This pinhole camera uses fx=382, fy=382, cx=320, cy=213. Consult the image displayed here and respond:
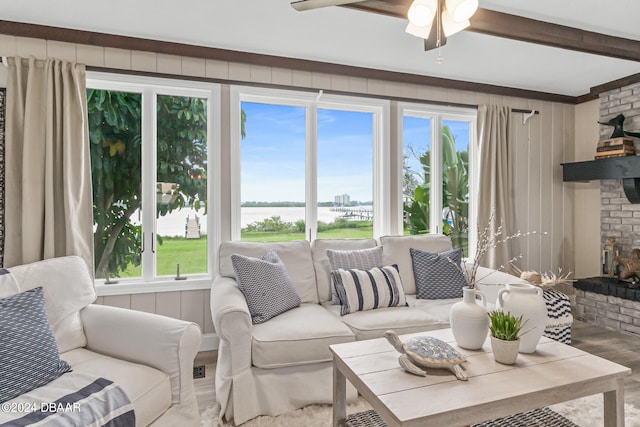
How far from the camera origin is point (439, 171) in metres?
3.98

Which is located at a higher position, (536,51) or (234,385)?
(536,51)

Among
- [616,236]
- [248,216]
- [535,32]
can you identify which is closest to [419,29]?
[535,32]

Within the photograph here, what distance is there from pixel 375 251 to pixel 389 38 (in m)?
1.66

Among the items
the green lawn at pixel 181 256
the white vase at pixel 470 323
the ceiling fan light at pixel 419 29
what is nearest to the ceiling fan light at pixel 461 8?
the ceiling fan light at pixel 419 29

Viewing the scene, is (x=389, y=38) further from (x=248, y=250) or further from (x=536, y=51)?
Answer: (x=248, y=250)

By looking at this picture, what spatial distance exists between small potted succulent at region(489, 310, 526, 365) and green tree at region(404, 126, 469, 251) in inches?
87.7

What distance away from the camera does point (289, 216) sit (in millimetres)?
3541

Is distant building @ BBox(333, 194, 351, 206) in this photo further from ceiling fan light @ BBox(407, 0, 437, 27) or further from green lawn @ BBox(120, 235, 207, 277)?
ceiling fan light @ BBox(407, 0, 437, 27)

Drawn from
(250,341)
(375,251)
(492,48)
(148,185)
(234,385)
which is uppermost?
(492,48)

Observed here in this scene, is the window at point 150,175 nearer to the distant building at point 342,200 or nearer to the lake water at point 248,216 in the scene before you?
the lake water at point 248,216

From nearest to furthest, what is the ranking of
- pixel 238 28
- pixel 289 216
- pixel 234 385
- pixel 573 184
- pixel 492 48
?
pixel 234 385 → pixel 238 28 → pixel 492 48 → pixel 289 216 → pixel 573 184

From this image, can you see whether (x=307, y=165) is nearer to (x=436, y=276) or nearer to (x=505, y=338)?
(x=436, y=276)

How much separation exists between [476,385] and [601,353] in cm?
243

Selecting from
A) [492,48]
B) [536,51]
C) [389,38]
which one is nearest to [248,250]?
[389,38]
